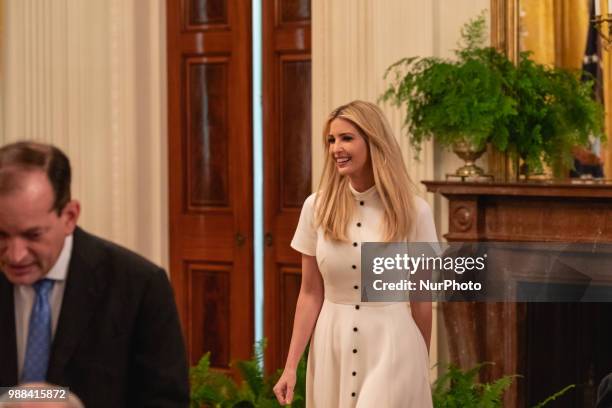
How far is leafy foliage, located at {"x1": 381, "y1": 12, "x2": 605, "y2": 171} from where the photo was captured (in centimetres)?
547

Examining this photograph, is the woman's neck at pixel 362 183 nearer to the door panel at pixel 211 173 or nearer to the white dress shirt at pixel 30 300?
the white dress shirt at pixel 30 300

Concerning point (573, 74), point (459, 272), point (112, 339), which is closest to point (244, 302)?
point (459, 272)

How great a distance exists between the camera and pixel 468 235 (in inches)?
217

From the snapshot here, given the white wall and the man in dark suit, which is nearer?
the man in dark suit

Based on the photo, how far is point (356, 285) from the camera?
427 centimetres

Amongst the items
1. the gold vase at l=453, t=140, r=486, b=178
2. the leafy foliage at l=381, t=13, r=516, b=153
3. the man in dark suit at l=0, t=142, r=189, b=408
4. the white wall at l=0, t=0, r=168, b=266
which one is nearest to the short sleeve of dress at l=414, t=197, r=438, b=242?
the leafy foliage at l=381, t=13, r=516, b=153

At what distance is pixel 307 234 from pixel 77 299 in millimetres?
2138

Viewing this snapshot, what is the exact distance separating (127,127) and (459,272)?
2.38 metres

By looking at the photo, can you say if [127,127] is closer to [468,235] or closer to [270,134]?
[270,134]

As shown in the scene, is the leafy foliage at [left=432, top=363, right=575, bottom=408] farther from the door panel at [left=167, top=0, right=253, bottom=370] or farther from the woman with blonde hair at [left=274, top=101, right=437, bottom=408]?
the door panel at [left=167, top=0, right=253, bottom=370]

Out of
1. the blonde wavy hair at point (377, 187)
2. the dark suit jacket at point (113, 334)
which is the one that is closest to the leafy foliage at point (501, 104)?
the blonde wavy hair at point (377, 187)

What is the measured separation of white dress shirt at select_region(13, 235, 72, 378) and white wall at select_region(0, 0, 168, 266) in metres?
4.78

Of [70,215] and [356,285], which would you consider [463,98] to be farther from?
[70,215]

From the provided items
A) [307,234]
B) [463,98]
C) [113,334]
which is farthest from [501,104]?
[113,334]
